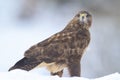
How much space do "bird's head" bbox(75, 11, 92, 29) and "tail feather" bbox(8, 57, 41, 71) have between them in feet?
1.13

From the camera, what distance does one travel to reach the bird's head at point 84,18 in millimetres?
2725

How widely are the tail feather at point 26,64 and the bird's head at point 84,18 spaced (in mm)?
345

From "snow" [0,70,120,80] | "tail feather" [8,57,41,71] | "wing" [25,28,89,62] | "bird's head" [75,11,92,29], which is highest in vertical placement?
"bird's head" [75,11,92,29]

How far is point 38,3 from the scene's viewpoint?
2.83m

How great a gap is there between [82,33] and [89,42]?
2.6 inches

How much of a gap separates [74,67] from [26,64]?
0.27 meters

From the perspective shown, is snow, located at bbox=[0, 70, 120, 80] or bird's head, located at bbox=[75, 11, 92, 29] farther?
bird's head, located at bbox=[75, 11, 92, 29]

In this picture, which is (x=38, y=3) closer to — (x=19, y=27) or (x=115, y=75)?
(x=19, y=27)

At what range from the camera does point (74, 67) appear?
2.71 meters

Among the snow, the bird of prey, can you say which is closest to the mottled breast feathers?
the bird of prey

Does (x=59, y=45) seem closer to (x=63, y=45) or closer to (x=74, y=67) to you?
(x=63, y=45)

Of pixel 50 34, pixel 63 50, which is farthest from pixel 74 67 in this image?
pixel 50 34

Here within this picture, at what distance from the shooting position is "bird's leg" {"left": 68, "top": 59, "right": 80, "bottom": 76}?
271 cm

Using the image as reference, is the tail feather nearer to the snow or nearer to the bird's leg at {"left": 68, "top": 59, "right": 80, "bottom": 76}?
the snow
